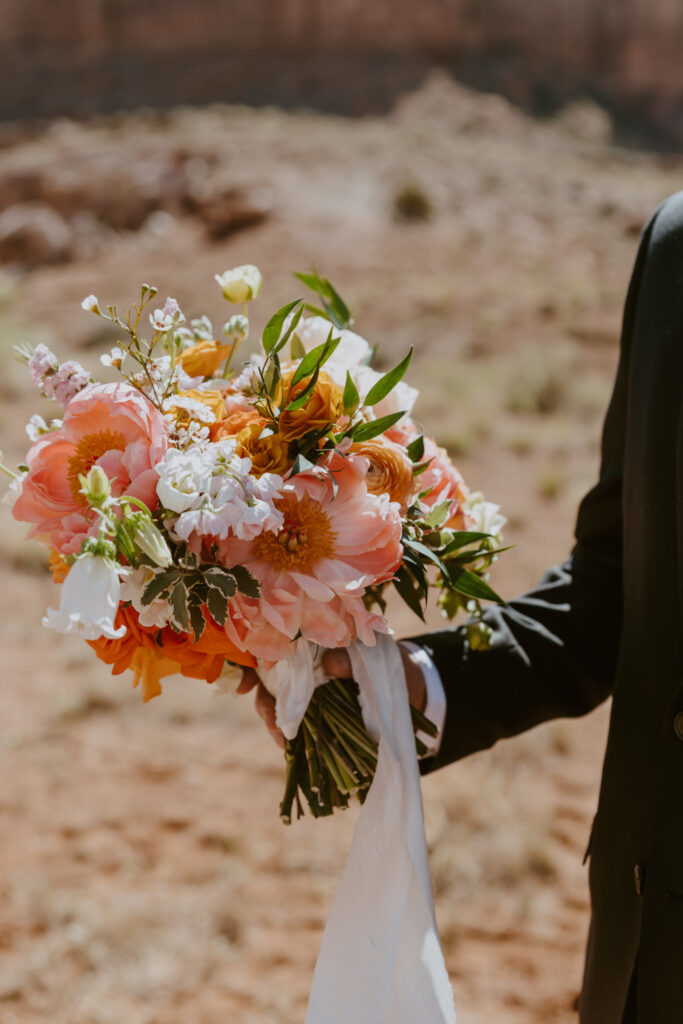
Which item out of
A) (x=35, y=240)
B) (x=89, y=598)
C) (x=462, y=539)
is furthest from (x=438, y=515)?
(x=35, y=240)

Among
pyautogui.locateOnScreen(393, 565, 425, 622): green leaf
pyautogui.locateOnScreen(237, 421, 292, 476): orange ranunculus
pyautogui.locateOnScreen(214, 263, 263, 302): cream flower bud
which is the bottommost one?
pyautogui.locateOnScreen(393, 565, 425, 622): green leaf

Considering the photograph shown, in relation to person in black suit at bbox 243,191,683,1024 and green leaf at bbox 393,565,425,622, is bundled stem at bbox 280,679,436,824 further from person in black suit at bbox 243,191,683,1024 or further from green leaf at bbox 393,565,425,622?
green leaf at bbox 393,565,425,622

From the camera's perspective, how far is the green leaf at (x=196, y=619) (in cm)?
110

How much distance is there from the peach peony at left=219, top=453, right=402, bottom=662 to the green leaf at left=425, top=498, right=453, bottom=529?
0.08m

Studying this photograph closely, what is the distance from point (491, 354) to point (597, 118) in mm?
25191

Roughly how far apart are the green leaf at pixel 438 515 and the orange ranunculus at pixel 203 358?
412 mm

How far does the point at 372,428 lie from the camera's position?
122 centimetres

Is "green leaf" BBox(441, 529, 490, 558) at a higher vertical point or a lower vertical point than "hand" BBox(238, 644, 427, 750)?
higher

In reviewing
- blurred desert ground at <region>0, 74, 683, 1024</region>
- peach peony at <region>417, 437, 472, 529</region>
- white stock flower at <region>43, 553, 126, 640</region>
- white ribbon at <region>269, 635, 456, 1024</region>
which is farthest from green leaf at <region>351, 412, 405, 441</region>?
blurred desert ground at <region>0, 74, 683, 1024</region>

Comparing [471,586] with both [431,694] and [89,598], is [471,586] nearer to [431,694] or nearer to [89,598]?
[431,694]

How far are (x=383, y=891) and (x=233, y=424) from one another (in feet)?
2.37

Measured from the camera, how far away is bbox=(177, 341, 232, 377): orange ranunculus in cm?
137

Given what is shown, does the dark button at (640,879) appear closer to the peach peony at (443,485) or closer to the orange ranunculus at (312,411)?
the peach peony at (443,485)

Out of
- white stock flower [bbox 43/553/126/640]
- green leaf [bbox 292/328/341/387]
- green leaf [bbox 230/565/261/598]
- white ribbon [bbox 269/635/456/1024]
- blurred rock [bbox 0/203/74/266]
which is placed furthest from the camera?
blurred rock [bbox 0/203/74/266]
